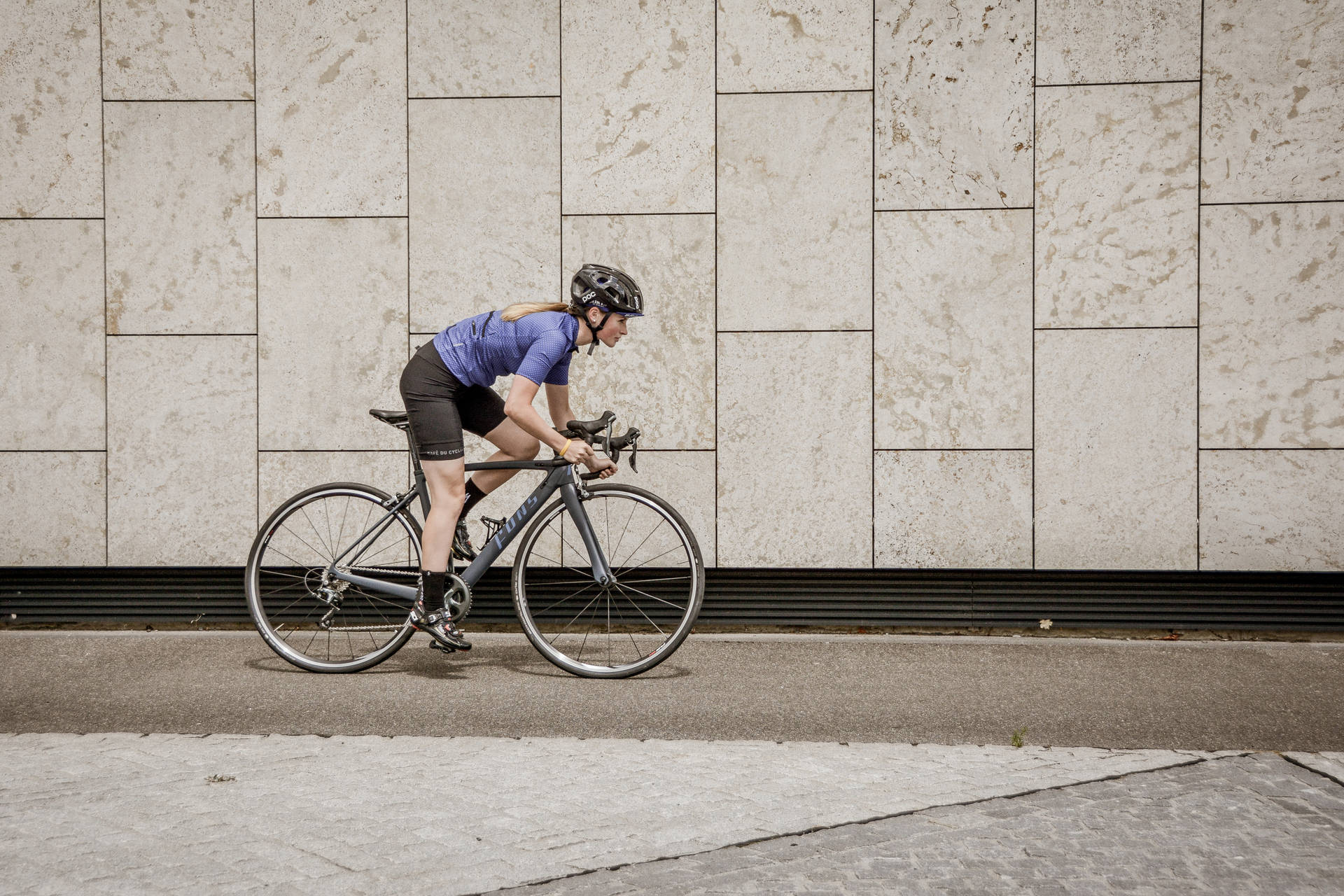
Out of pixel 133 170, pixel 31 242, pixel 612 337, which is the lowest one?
pixel 612 337

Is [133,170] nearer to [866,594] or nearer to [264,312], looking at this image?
[264,312]

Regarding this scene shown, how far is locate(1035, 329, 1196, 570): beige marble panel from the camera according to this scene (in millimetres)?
6344

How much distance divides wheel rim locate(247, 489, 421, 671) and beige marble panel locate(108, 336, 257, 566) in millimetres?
1075

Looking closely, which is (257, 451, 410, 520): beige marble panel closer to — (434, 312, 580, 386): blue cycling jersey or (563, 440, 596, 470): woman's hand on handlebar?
(434, 312, 580, 386): blue cycling jersey

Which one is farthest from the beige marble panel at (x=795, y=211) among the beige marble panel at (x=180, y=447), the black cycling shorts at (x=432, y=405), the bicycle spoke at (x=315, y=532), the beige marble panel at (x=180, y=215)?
the beige marble panel at (x=180, y=447)

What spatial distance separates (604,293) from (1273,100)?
13.3 ft

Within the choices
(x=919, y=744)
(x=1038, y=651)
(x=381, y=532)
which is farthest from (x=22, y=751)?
(x=1038, y=651)

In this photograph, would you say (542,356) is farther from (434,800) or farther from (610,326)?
(434,800)

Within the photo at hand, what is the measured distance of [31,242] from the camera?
6.55 metres

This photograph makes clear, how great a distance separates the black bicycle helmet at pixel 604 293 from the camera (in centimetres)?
507

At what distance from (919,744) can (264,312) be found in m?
4.49

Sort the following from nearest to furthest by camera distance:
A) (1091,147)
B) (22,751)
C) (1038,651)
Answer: (22,751), (1038,651), (1091,147)

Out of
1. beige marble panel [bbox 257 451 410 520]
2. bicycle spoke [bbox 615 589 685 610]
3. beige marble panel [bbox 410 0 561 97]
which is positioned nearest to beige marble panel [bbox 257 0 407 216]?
beige marble panel [bbox 410 0 561 97]

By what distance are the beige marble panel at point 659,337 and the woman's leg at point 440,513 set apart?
1385 mm
